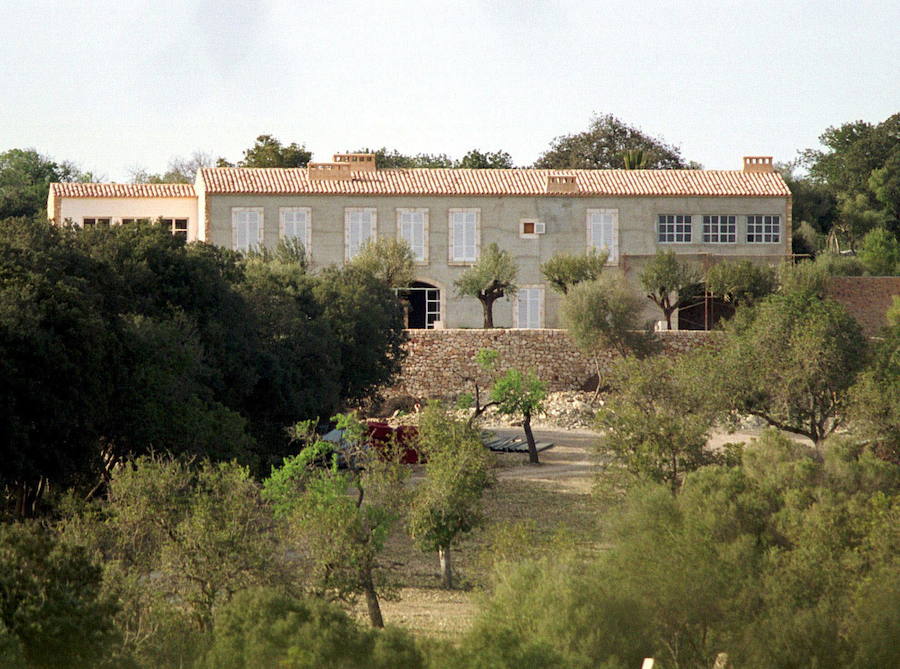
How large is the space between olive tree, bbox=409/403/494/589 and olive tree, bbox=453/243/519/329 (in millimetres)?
22625

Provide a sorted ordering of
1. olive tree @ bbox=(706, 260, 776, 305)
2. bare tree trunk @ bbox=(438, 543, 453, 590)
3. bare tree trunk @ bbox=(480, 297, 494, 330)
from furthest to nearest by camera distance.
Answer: bare tree trunk @ bbox=(480, 297, 494, 330) → olive tree @ bbox=(706, 260, 776, 305) → bare tree trunk @ bbox=(438, 543, 453, 590)

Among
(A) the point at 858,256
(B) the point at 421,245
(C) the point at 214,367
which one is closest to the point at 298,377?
(C) the point at 214,367

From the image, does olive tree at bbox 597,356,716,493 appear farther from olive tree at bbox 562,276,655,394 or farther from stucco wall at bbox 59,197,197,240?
stucco wall at bbox 59,197,197,240

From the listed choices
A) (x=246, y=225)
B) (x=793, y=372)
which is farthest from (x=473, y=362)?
(x=793, y=372)

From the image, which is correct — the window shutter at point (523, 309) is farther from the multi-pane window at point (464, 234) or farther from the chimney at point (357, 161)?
the chimney at point (357, 161)

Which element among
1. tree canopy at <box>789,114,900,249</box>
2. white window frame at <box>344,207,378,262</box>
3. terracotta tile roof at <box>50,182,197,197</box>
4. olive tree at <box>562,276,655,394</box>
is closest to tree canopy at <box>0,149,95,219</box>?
terracotta tile roof at <box>50,182,197,197</box>

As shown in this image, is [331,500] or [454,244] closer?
[331,500]

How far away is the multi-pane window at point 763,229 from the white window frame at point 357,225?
43.8 ft

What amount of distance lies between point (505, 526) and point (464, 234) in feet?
97.2

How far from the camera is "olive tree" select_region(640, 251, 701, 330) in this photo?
148ft

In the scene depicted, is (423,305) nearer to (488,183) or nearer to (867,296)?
(488,183)

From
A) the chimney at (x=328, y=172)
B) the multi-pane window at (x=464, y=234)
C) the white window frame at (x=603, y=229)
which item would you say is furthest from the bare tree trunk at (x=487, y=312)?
the chimney at (x=328, y=172)

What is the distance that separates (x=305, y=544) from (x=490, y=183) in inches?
1259

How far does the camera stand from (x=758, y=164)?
5091 centimetres
